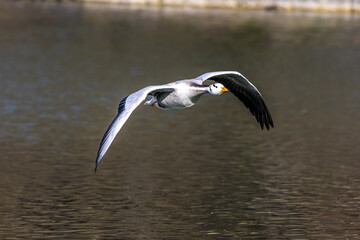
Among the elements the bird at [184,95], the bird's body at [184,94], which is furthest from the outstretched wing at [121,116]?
the bird's body at [184,94]

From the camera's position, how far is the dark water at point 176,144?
18469 mm

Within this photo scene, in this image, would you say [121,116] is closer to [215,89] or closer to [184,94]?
[184,94]

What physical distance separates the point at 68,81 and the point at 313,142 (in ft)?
46.9

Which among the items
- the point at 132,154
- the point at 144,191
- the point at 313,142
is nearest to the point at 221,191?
the point at 144,191

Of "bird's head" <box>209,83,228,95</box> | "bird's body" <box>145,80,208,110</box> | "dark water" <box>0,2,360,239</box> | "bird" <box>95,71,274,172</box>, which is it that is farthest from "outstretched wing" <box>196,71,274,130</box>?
"dark water" <box>0,2,360,239</box>

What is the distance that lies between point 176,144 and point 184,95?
8336 mm

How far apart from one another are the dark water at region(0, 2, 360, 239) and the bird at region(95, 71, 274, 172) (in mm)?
2189

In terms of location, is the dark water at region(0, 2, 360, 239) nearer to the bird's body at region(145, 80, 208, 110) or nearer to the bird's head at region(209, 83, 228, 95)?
the bird's body at region(145, 80, 208, 110)

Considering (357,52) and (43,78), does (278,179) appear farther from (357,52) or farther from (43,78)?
(357,52)

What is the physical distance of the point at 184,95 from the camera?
18.0 m

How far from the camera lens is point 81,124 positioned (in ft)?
95.9

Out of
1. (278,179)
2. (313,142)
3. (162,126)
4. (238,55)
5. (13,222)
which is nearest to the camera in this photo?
(13,222)

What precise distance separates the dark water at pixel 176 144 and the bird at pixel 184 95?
2189 millimetres

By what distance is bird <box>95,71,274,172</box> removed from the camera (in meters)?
16.3
